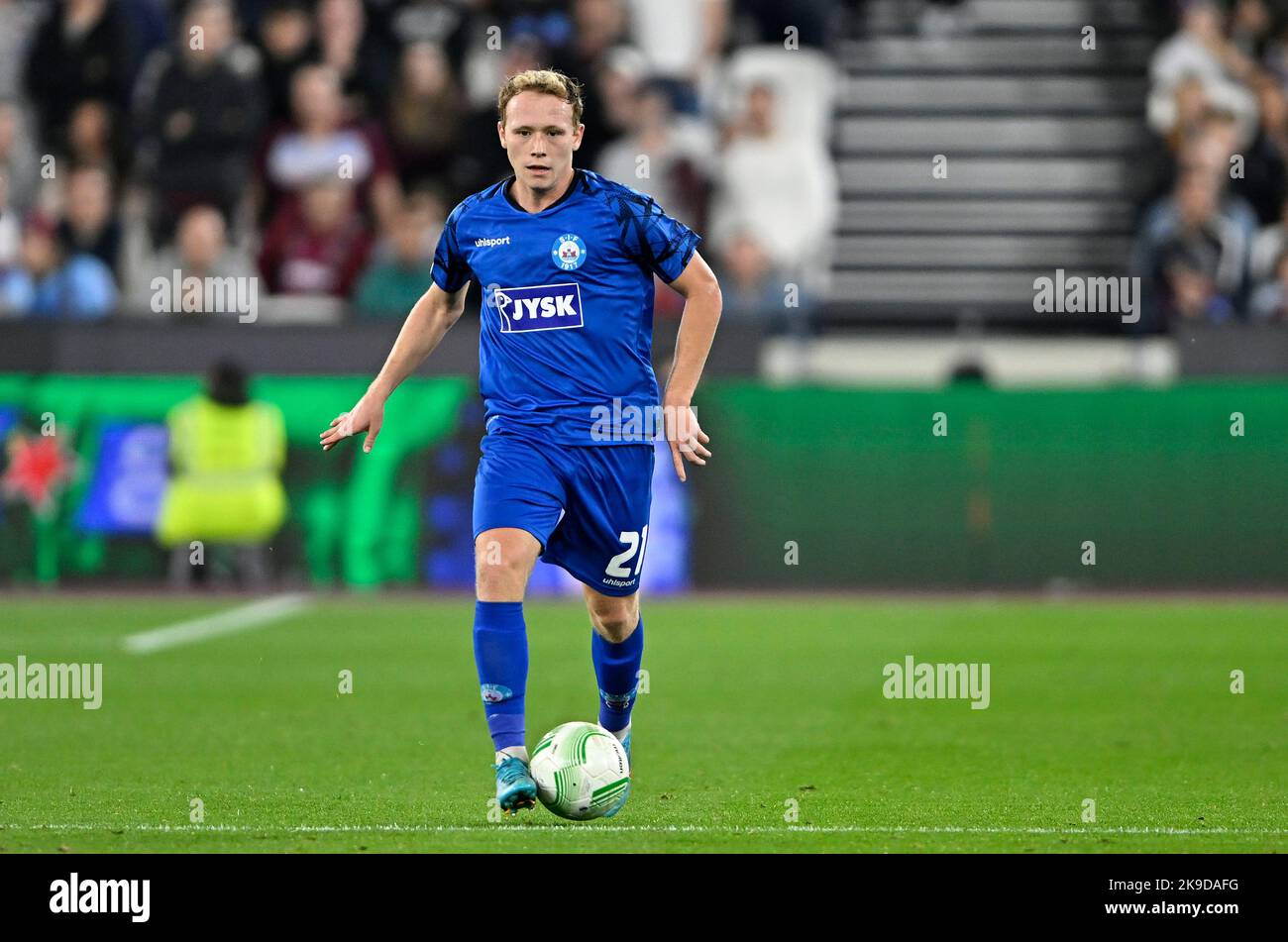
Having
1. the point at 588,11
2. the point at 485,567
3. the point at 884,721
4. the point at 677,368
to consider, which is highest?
the point at 588,11

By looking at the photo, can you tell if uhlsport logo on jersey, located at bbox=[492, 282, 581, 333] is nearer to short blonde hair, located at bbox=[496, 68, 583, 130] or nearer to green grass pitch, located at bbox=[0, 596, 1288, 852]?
short blonde hair, located at bbox=[496, 68, 583, 130]

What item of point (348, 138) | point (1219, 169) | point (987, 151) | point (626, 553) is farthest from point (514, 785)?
point (987, 151)

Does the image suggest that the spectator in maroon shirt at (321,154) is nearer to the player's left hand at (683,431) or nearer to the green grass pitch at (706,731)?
the green grass pitch at (706,731)

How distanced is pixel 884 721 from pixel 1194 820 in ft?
10.00

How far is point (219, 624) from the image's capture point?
48.1ft

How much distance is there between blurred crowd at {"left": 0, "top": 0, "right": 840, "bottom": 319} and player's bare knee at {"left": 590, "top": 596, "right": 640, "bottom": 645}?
32.5 feet

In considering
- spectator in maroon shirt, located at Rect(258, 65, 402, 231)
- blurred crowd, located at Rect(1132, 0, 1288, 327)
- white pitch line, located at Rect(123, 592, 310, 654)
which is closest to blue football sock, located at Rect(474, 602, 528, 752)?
white pitch line, located at Rect(123, 592, 310, 654)

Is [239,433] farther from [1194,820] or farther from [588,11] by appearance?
[1194,820]

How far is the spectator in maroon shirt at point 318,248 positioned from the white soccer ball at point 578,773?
11.7 metres

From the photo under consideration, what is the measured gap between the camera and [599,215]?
7.50 m

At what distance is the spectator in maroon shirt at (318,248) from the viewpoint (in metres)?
18.5

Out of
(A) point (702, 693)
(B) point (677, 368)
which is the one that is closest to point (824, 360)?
(A) point (702, 693)

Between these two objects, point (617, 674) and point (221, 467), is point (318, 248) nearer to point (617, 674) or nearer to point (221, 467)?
point (221, 467)

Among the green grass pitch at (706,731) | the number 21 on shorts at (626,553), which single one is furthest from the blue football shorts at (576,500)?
the green grass pitch at (706,731)
